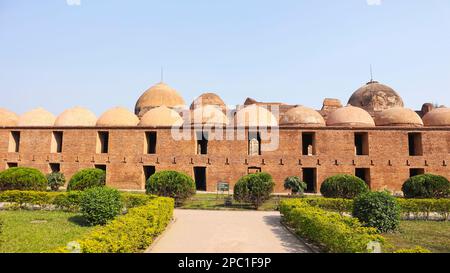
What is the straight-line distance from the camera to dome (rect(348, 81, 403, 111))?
27033 mm

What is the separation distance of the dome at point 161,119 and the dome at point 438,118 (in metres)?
18.1

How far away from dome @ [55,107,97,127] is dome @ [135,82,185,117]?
21.6 ft

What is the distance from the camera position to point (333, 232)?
600cm

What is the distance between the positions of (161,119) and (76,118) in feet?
21.3

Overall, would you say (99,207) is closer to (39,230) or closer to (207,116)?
(39,230)

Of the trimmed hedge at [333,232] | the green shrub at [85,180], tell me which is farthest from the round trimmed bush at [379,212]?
the green shrub at [85,180]

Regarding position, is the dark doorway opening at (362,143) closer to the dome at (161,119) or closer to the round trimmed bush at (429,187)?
the round trimmed bush at (429,187)

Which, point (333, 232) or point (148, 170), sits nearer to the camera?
point (333, 232)

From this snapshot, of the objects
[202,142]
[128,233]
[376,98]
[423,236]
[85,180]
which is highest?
[376,98]

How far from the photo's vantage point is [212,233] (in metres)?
8.25

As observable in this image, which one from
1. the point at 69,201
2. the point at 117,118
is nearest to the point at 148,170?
the point at 117,118

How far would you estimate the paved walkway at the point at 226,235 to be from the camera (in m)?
6.71

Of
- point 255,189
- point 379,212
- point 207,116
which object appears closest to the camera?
point 379,212

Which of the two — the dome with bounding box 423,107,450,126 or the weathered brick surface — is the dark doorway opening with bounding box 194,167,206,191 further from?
the dome with bounding box 423,107,450,126
